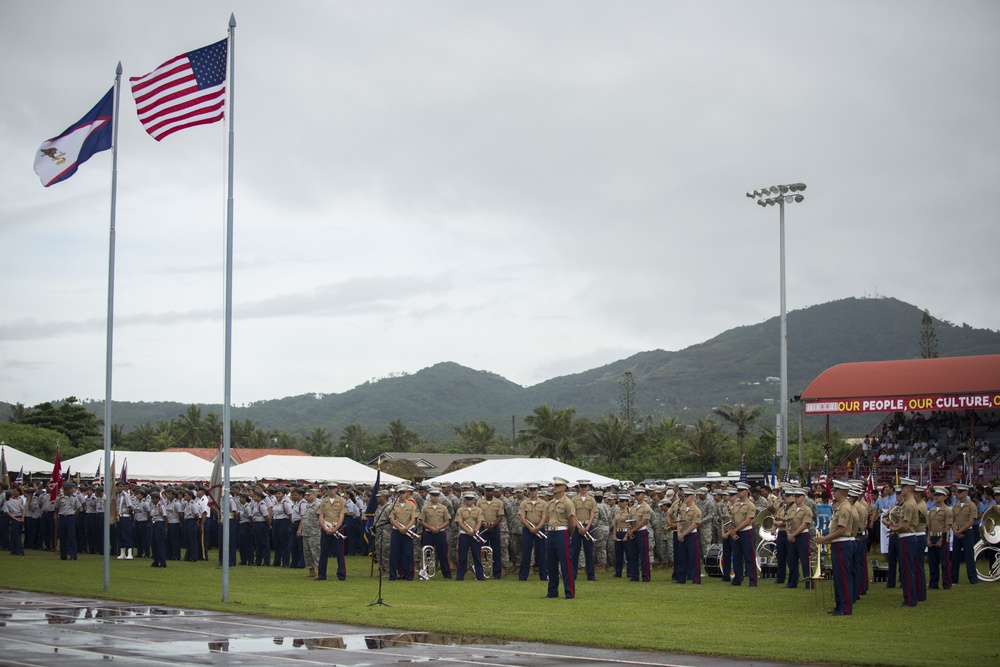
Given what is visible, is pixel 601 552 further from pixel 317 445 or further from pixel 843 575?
pixel 317 445

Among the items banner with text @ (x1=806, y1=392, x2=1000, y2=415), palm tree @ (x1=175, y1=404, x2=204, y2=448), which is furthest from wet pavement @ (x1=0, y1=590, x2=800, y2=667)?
palm tree @ (x1=175, y1=404, x2=204, y2=448)

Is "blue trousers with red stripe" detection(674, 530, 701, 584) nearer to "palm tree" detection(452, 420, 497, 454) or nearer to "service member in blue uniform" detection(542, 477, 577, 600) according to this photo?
"service member in blue uniform" detection(542, 477, 577, 600)

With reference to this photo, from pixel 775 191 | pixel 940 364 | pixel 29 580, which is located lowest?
pixel 29 580

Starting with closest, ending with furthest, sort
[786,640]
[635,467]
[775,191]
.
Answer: [786,640], [775,191], [635,467]

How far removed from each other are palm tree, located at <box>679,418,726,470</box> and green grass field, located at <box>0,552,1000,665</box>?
46686mm

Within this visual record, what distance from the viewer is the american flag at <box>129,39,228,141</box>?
17.4m

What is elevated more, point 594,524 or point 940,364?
point 940,364

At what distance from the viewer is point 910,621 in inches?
571

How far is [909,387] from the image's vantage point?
45625 mm

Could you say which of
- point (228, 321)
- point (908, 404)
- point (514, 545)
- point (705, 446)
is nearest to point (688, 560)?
point (514, 545)

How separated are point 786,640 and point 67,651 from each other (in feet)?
25.4

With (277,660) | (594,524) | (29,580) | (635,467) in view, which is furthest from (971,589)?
(635,467)

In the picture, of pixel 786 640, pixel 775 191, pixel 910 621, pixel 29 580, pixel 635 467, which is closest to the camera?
pixel 786 640

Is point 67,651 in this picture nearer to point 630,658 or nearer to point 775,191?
point 630,658
